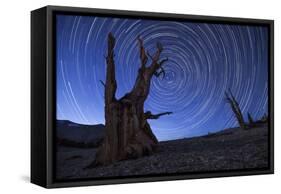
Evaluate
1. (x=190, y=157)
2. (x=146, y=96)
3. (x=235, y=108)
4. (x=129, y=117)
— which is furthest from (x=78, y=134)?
(x=235, y=108)

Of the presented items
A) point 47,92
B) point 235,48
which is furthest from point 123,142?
point 235,48

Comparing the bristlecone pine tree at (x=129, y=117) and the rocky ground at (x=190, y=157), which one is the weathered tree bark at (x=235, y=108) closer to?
the rocky ground at (x=190, y=157)

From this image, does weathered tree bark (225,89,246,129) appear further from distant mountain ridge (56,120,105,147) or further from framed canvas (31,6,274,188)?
distant mountain ridge (56,120,105,147)

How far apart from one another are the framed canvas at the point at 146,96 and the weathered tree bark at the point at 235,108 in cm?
1

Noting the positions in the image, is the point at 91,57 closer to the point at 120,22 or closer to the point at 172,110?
the point at 120,22

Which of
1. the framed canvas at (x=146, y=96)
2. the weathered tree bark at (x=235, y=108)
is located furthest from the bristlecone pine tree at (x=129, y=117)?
the weathered tree bark at (x=235, y=108)

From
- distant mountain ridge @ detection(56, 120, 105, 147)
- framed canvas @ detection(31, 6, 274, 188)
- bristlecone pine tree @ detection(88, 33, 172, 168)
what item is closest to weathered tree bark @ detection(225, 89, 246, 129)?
framed canvas @ detection(31, 6, 274, 188)

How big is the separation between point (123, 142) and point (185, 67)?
3.69ft

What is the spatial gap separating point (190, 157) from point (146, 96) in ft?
2.92

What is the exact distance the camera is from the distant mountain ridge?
7996 mm

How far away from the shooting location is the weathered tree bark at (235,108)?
8977 millimetres

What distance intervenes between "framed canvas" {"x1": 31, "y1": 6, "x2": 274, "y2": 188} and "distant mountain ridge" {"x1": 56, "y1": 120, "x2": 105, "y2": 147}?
0.03 ft

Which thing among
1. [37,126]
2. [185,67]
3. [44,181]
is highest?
[185,67]

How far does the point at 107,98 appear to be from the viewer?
8250 millimetres
